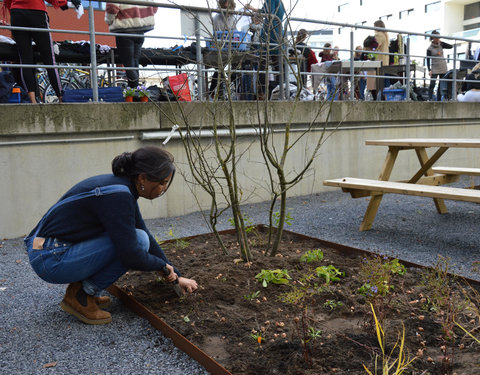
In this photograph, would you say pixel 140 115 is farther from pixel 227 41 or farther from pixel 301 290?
pixel 301 290

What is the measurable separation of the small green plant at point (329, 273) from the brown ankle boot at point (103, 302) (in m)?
1.34

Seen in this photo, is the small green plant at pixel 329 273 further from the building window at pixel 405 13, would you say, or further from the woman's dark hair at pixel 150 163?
the building window at pixel 405 13

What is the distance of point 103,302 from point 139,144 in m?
2.79

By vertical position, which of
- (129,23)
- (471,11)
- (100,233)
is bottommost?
(100,233)

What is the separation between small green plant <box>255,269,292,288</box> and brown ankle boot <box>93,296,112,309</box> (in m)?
0.94

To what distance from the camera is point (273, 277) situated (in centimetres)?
323

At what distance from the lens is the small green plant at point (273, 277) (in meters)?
3.21

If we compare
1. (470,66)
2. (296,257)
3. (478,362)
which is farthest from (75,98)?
(470,66)

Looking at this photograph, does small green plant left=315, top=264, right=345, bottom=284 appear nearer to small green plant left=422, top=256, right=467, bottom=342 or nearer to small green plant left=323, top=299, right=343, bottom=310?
small green plant left=323, top=299, right=343, bottom=310

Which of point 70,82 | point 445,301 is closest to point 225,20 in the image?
point 445,301

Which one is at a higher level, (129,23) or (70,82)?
(129,23)

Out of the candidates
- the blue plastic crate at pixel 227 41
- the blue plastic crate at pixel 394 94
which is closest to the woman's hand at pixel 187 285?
the blue plastic crate at pixel 227 41

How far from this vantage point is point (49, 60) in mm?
5781

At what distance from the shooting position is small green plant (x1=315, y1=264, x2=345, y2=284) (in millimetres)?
3305
